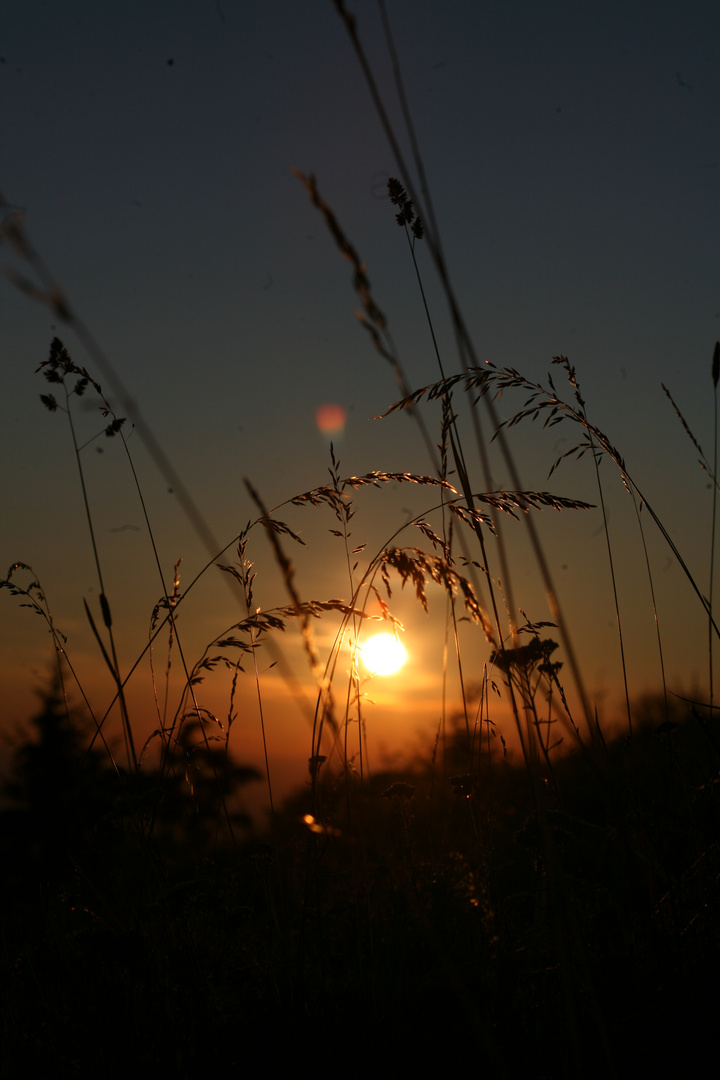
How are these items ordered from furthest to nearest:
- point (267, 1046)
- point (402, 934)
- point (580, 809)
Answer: point (580, 809)
point (402, 934)
point (267, 1046)

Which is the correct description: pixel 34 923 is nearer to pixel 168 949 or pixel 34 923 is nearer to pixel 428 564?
pixel 168 949

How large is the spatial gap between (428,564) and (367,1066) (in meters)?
1.07

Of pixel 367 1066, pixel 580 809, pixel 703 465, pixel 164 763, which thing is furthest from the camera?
pixel 580 809

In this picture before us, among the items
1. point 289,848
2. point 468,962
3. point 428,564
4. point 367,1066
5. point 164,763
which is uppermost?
point 428,564

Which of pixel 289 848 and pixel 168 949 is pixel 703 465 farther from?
pixel 168 949

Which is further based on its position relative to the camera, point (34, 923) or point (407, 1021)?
point (34, 923)

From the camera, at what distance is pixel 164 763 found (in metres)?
Answer: 1.83

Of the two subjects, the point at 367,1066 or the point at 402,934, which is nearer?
the point at 367,1066

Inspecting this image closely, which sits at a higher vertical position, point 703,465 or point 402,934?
point 703,465

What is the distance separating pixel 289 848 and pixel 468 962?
733 millimetres

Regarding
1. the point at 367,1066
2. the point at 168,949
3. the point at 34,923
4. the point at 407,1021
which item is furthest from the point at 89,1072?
the point at 34,923

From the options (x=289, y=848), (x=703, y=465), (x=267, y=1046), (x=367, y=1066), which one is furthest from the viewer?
(x=703, y=465)

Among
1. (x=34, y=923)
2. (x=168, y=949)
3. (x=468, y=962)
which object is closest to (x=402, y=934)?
(x=468, y=962)

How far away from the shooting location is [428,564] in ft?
4.64
